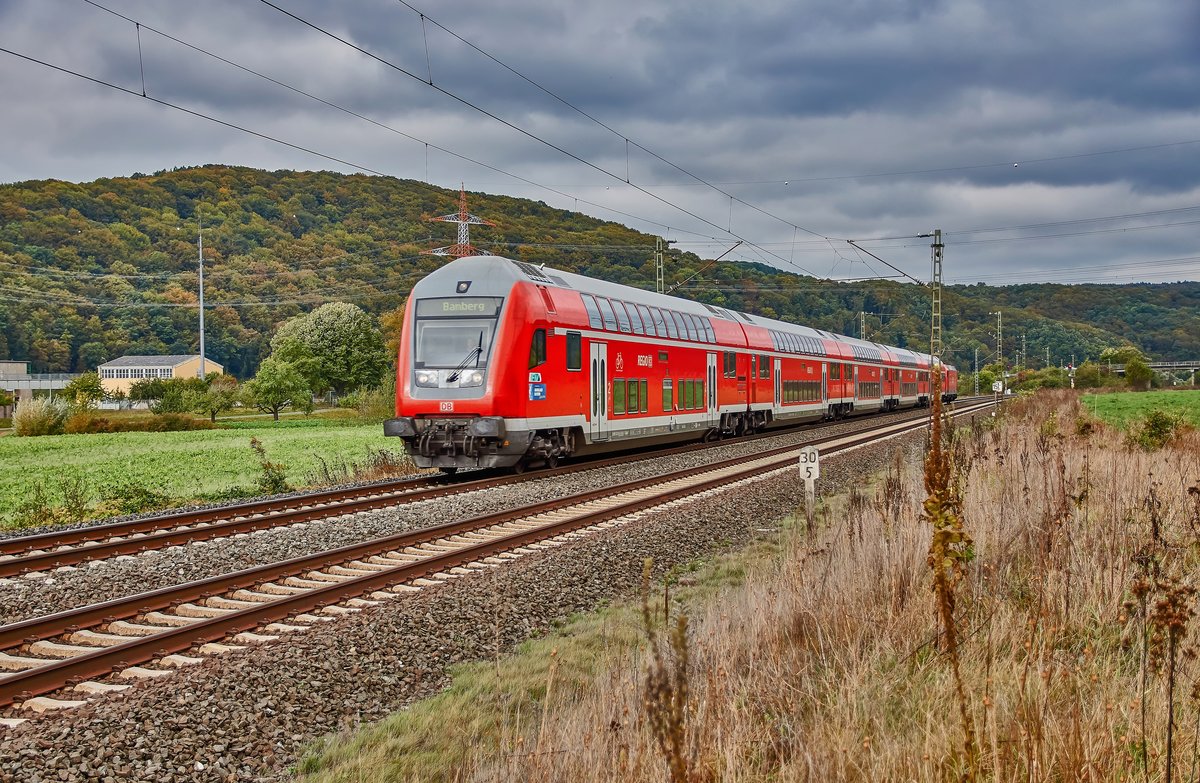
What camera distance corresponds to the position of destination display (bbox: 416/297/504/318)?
18266 millimetres

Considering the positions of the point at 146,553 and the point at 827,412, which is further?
the point at 827,412

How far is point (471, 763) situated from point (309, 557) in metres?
5.88

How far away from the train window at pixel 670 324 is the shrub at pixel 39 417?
95.8ft

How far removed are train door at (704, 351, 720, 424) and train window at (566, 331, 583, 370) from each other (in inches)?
344

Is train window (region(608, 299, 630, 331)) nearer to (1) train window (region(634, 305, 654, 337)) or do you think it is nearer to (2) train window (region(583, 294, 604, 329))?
(1) train window (region(634, 305, 654, 337))

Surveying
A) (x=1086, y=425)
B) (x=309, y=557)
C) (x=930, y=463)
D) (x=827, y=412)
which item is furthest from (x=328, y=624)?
(x=827, y=412)

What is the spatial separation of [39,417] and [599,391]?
30.2 metres

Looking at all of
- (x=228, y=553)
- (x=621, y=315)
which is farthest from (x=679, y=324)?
(x=228, y=553)

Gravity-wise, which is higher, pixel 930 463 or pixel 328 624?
pixel 930 463

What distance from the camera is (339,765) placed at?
512 centimetres

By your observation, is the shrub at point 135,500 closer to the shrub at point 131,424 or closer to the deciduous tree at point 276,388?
the shrub at point 131,424

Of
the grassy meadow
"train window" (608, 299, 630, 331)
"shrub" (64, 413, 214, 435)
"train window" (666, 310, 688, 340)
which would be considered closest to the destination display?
"train window" (608, 299, 630, 331)

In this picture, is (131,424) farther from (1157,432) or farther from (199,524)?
(1157,432)

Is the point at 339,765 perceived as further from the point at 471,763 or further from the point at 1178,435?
the point at 1178,435
